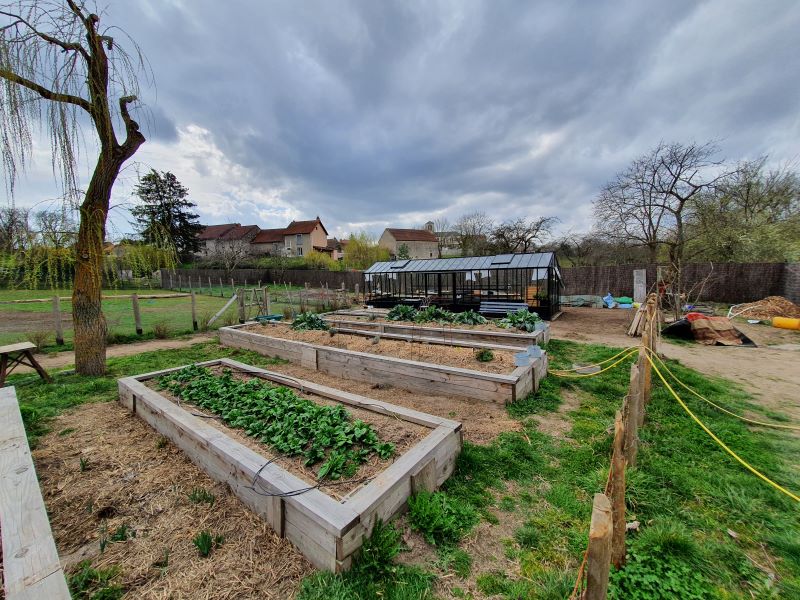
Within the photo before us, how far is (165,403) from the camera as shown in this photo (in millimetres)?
3605

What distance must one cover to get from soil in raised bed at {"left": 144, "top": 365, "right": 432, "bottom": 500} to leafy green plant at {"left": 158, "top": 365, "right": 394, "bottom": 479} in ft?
0.16

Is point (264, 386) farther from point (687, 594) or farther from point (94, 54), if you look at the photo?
point (94, 54)

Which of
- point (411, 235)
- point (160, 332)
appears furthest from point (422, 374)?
point (411, 235)

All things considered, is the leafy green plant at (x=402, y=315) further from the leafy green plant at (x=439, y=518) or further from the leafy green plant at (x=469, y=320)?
the leafy green plant at (x=439, y=518)

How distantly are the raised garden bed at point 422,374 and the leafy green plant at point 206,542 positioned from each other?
126 inches

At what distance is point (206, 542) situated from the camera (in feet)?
6.68

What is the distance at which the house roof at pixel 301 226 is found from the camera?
47.5 metres

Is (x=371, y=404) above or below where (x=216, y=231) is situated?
below

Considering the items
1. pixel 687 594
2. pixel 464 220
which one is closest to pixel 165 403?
pixel 687 594

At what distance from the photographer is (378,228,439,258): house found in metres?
53.2

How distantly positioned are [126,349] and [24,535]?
28.1ft

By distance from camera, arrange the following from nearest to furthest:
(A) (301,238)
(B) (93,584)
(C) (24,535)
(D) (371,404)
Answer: (C) (24,535) → (B) (93,584) → (D) (371,404) → (A) (301,238)

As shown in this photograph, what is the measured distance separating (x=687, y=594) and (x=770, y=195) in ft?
84.9

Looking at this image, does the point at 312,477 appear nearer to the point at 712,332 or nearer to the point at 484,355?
the point at 484,355
